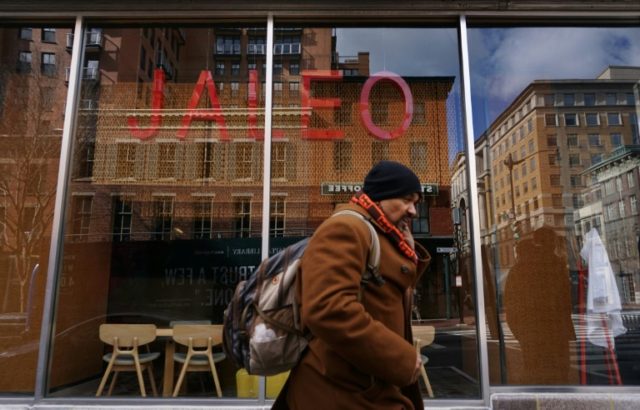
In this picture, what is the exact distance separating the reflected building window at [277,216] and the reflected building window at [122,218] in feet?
6.75

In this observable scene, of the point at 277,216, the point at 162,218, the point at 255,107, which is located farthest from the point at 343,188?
the point at 162,218

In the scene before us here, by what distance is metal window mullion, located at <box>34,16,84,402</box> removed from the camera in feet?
14.2

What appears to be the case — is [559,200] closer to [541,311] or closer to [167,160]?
[541,311]

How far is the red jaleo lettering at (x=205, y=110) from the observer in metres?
5.75

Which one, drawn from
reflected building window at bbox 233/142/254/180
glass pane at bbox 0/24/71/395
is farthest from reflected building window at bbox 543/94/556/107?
glass pane at bbox 0/24/71/395

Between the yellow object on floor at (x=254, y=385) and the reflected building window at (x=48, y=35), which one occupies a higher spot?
the reflected building window at (x=48, y=35)

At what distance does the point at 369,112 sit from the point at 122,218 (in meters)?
3.37

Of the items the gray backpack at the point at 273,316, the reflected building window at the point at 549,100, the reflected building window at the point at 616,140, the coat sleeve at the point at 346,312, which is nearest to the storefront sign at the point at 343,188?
the reflected building window at the point at 549,100

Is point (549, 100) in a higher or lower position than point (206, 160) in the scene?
higher

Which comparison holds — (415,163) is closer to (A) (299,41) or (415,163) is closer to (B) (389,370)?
(A) (299,41)

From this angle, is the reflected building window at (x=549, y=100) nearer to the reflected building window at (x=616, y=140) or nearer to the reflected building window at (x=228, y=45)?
the reflected building window at (x=616, y=140)

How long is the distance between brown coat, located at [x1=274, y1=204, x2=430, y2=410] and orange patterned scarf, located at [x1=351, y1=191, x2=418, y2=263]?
2 cm

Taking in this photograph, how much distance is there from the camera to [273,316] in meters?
1.79

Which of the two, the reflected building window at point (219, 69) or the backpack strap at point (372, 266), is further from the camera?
the reflected building window at point (219, 69)
